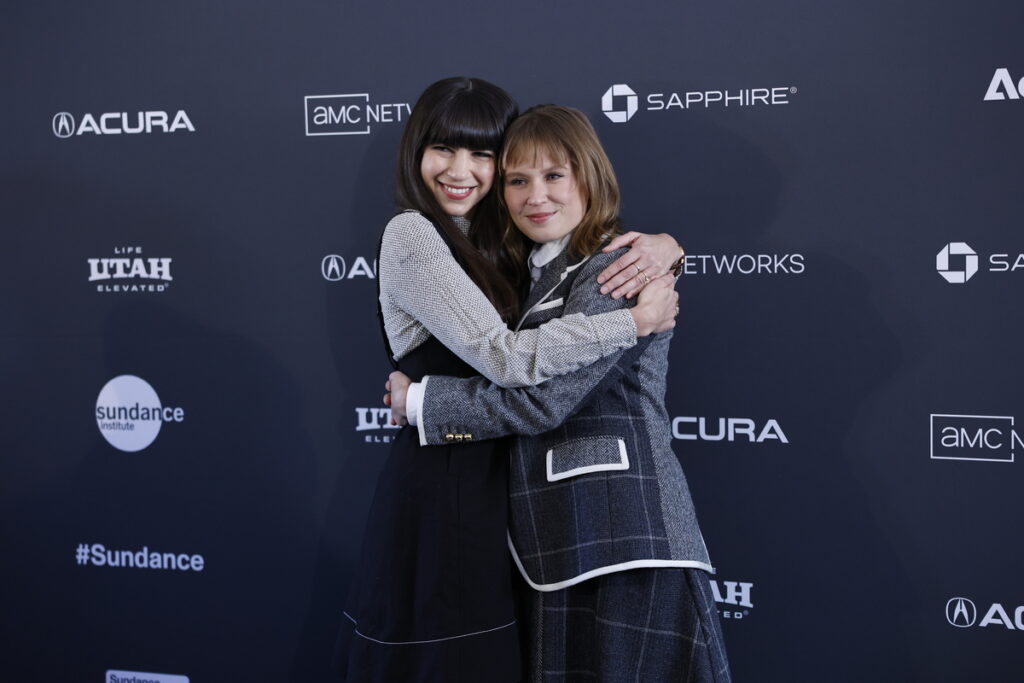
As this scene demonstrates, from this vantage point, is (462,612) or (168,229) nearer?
(462,612)

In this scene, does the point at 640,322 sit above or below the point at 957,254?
below

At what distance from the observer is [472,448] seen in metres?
1.72

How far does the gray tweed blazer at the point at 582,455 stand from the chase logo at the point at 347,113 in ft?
3.43

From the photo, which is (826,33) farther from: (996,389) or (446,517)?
(446,517)

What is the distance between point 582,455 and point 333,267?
1.24m

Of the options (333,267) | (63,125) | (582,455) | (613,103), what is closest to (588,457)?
(582,455)

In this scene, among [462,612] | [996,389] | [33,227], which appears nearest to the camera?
[462,612]

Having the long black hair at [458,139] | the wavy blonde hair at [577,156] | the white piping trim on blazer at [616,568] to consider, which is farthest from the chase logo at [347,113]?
the white piping trim on blazer at [616,568]

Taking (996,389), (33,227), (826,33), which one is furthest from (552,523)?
(33,227)

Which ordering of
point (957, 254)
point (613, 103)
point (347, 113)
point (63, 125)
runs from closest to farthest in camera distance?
point (957, 254) < point (613, 103) < point (347, 113) < point (63, 125)

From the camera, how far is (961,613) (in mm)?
2273

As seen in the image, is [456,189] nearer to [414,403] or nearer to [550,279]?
[550,279]

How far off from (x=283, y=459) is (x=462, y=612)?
122 centimetres

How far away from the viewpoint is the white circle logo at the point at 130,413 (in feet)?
9.09
